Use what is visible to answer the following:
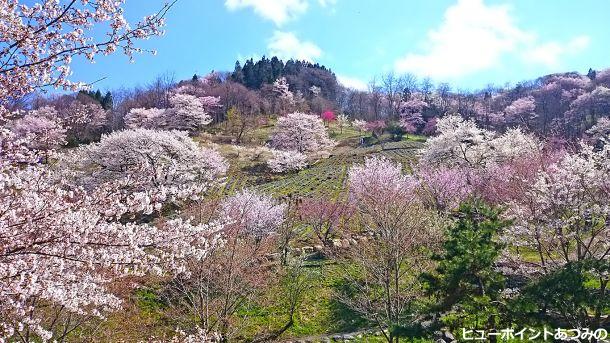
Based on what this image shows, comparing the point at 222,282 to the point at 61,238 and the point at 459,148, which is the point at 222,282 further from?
the point at 459,148

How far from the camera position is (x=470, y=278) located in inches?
399

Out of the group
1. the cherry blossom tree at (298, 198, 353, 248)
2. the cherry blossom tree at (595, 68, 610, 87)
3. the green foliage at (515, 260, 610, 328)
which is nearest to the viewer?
the green foliage at (515, 260, 610, 328)

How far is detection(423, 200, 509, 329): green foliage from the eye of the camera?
965 centimetres

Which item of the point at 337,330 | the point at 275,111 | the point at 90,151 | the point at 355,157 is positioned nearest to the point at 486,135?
the point at 355,157

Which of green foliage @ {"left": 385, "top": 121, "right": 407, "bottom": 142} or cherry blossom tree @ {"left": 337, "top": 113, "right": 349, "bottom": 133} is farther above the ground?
cherry blossom tree @ {"left": 337, "top": 113, "right": 349, "bottom": 133}

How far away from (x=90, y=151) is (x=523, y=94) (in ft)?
261

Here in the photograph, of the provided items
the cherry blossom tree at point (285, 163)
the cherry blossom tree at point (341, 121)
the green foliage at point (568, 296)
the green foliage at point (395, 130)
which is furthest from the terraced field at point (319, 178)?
the cherry blossom tree at point (341, 121)

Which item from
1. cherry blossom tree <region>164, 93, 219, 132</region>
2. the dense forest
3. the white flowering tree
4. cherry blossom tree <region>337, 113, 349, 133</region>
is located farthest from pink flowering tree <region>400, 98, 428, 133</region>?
the white flowering tree

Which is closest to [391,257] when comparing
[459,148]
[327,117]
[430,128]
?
[459,148]

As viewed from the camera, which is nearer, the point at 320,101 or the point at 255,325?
the point at 255,325

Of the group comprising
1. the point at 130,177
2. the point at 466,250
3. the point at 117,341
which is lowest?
the point at 117,341

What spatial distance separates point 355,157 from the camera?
48.4 meters

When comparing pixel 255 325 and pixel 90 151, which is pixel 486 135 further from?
pixel 90 151

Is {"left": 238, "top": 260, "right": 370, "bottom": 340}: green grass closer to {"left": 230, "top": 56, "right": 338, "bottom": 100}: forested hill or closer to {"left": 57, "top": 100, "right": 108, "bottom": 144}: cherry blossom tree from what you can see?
{"left": 57, "top": 100, "right": 108, "bottom": 144}: cherry blossom tree
